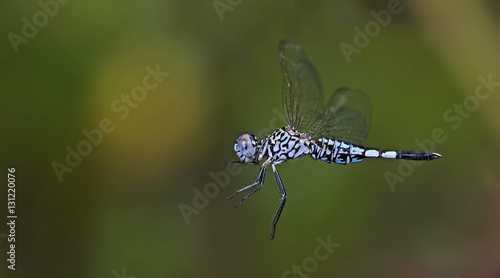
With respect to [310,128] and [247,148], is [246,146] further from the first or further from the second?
[310,128]

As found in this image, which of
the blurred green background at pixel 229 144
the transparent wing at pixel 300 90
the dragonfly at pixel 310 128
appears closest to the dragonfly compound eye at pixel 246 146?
the dragonfly at pixel 310 128

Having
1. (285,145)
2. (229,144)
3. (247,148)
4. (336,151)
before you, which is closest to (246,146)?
(247,148)

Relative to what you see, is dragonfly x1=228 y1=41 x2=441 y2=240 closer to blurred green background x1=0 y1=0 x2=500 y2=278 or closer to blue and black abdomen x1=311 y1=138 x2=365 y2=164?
blue and black abdomen x1=311 y1=138 x2=365 y2=164

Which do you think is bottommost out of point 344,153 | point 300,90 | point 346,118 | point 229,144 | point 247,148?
point 344,153

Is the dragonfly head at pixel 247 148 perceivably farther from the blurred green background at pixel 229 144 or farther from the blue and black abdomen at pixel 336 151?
the blurred green background at pixel 229 144

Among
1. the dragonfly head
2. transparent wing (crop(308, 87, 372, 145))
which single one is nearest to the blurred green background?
transparent wing (crop(308, 87, 372, 145))

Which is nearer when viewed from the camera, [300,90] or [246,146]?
[246,146]

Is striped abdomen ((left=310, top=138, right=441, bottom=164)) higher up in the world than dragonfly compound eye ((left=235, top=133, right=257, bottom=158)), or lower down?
lower down
